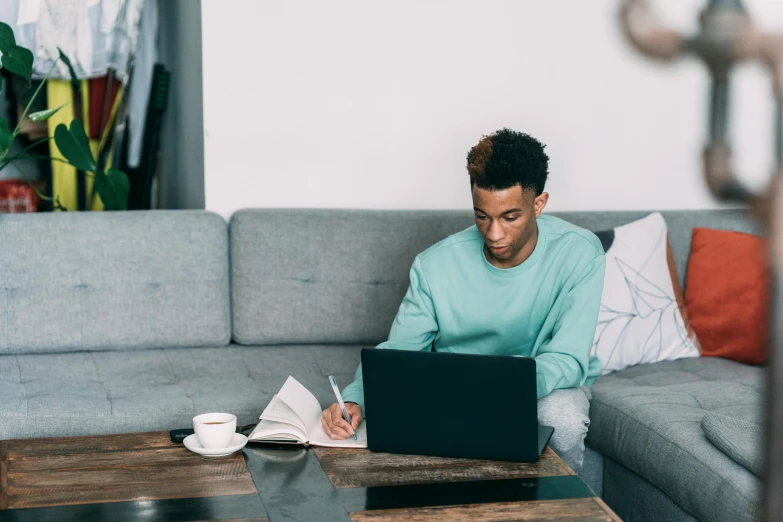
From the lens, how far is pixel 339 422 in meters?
1.65

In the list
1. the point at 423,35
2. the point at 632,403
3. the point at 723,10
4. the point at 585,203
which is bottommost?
the point at 632,403

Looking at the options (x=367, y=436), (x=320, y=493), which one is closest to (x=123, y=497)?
(x=320, y=493)

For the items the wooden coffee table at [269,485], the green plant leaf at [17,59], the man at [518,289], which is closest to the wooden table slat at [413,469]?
the wooden coffee table at [269,485]

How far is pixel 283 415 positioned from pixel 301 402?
6cm

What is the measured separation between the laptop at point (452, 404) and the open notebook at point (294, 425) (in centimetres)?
9

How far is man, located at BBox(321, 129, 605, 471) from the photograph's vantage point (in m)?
1.86

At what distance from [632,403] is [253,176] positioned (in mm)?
1393

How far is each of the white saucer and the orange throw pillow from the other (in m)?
1.54

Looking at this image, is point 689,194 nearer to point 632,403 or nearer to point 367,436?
point 632,403

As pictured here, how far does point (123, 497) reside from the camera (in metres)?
1.38

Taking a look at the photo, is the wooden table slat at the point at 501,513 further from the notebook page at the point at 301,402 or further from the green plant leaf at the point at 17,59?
the green plant leaf at the point at 17,59

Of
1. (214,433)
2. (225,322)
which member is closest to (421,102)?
(225,322)

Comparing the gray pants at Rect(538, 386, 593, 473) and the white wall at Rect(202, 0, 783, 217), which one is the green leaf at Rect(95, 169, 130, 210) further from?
the gray pants at Rect(538, 386, 593, 473)

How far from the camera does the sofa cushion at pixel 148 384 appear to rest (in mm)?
2086
